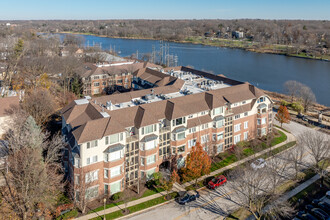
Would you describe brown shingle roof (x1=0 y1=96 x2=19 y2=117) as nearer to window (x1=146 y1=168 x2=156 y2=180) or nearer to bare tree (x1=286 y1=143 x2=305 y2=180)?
window (x1=146 y1=168 x2=156 y2=180)

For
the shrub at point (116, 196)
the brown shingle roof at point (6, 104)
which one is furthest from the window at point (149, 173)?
the brown shingle roof at point (6, 104)

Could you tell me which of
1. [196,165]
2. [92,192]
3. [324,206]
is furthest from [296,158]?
[92,192]

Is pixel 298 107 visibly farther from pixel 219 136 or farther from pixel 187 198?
pixel 187 198

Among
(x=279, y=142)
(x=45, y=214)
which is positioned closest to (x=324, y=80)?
(x=279, y=142)

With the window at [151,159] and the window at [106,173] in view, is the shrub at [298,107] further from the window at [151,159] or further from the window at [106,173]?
the window at [106,173]

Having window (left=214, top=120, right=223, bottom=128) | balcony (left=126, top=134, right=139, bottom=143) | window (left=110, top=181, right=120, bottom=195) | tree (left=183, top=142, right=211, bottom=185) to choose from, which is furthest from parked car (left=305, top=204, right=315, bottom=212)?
window (left=110, top=181, right=120, bottom=195)
